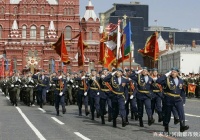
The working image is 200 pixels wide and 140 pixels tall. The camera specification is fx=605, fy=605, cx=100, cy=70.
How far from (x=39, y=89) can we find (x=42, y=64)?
74328 millimetres

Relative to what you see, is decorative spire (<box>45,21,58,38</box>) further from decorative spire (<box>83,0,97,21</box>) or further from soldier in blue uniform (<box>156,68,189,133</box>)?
soldier in blue uniform (<box>156,68,189,133</box>)

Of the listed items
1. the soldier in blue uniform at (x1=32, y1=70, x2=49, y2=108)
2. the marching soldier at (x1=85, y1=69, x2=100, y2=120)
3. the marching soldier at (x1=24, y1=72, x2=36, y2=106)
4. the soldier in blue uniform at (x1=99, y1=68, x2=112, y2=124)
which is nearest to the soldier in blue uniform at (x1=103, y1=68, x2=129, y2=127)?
the soldier in blue uniform at (x1=99, y1=68, x2=112, y2=124)

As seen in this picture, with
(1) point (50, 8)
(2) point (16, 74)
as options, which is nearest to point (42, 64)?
(1) point (50, 8)

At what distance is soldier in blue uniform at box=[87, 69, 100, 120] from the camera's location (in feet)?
70.0

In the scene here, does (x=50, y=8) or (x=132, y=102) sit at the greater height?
(x=50, y=8)

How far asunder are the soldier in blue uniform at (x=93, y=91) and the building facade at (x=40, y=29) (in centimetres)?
8219

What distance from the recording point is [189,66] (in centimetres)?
9744

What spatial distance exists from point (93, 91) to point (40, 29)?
87.1 meters

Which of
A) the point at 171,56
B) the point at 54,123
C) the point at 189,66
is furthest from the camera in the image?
the point at 171,56

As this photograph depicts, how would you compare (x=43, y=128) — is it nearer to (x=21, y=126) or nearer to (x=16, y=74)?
(x=21, y=126)

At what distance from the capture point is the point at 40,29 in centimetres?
10775

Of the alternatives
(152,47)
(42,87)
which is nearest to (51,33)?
(42,87)

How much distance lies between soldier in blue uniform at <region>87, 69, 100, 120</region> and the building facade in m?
82.2

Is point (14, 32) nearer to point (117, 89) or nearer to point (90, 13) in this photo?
point (90, 13)
